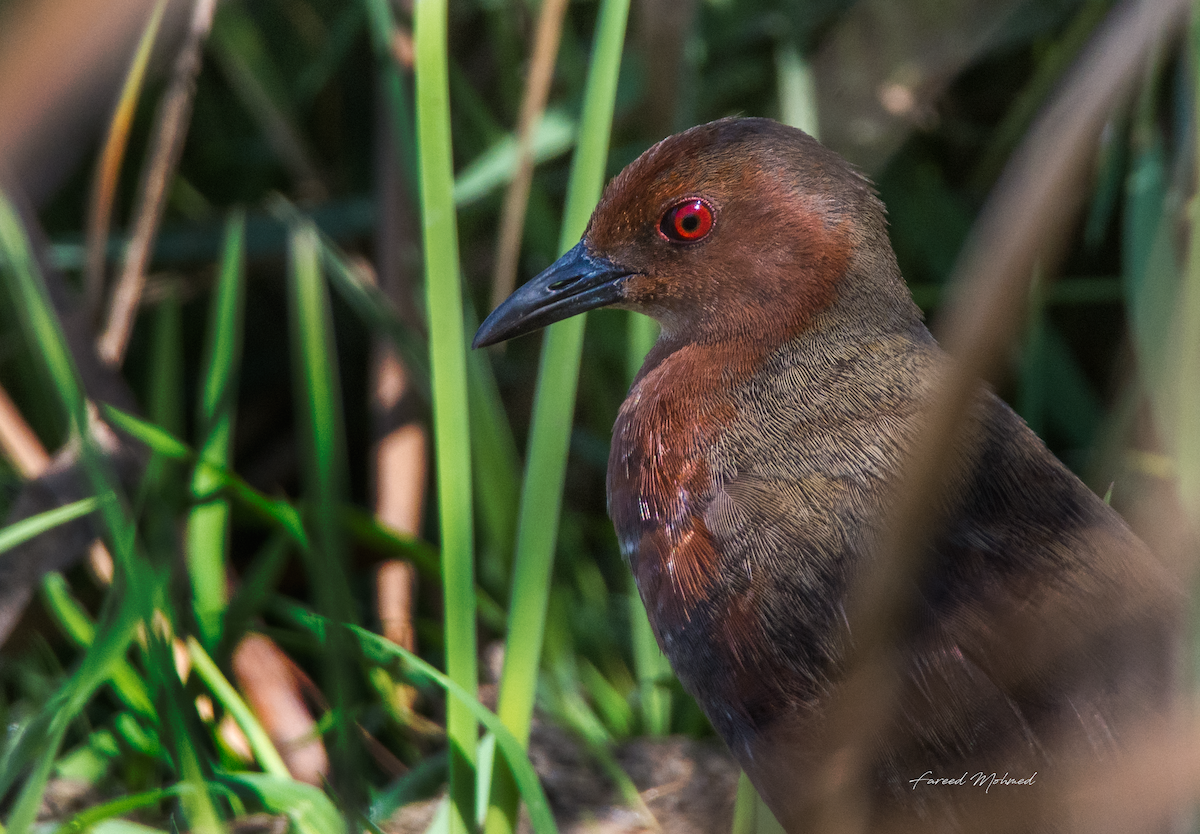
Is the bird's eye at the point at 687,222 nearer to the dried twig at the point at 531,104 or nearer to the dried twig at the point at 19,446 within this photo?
the dried twig at the point at 531,104

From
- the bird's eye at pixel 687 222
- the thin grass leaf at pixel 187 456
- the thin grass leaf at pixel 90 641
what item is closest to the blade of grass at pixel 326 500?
the thin grass leaf at pixel 187 456

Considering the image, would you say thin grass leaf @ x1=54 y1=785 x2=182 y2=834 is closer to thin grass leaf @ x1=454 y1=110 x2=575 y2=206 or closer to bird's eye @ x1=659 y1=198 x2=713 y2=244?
bird's eye @ x1=659 y1=198 x2=713 y2=244

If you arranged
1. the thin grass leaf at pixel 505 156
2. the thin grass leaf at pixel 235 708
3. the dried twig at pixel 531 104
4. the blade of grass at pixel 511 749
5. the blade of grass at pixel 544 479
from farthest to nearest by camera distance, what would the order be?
1. the thin grass leaf at pixel 505 156
2. the dried twig at pixel 531 104
3. the thin grass leaf at pixel 235 708
4. the blade of grass at pixel 544 479
5. the blade of grass at pixel 511 749

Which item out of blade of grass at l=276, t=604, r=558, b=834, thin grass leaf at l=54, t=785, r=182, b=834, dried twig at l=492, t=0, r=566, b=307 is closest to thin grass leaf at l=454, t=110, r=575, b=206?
dried twig at l=492, t=0, r=566, b=307

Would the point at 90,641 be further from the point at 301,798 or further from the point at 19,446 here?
the point at 19,446

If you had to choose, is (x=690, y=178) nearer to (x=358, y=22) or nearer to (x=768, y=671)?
(x=768, y=671)

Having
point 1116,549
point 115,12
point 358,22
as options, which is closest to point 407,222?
point 358,22

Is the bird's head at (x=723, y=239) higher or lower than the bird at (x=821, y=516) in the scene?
higher
